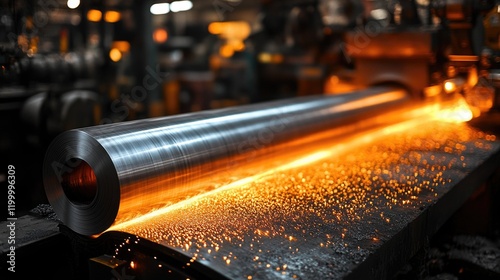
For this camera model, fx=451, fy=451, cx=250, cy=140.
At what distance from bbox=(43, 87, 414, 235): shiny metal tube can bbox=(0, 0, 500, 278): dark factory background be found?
Result: 91cm

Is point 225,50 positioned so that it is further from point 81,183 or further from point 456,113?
point 81,183

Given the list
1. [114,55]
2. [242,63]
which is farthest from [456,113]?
[114,55]

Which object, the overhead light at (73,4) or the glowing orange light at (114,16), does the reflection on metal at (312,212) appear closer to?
the overhead light at (73,4)

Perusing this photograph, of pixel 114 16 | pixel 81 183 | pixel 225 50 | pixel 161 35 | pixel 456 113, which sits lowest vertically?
pixel 456 113

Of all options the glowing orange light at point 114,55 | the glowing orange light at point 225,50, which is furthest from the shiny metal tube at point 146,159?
the glowing orange light at point 225,50

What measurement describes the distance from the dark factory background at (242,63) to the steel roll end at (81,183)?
89cm

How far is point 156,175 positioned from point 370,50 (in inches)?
84.1

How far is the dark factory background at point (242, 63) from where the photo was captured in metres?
2.65

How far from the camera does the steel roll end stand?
1171 millimetres

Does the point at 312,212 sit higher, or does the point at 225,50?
the point at 225,50

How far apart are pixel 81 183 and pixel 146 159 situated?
22cm

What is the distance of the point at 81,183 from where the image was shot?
1.29m

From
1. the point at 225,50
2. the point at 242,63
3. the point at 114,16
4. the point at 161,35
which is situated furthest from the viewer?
the point at 161,35

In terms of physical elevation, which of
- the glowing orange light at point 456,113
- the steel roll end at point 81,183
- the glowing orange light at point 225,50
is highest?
the glowing orange light at point 225,50
